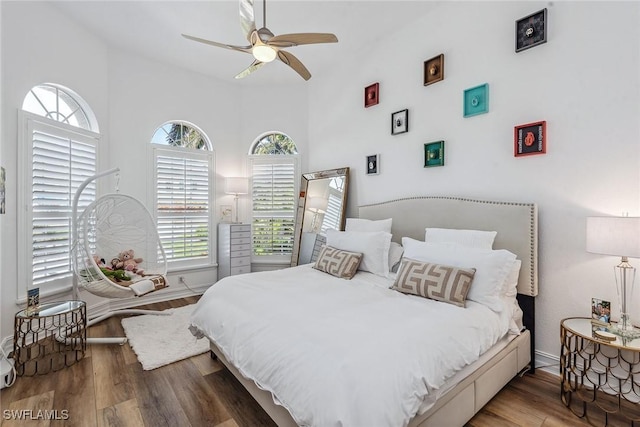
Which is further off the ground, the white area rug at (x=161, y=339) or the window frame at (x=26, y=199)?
the window frame at (x=26, y=199)

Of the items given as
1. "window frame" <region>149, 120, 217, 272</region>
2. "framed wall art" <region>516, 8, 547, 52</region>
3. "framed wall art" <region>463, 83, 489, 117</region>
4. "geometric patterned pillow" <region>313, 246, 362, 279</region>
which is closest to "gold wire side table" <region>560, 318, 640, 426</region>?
"geometric patterned pillow" <region>313, 246, 362, 279</region>

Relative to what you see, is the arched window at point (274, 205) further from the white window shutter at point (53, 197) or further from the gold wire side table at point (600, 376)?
the gold wire side table at point (600, 376)

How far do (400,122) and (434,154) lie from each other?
59 cm

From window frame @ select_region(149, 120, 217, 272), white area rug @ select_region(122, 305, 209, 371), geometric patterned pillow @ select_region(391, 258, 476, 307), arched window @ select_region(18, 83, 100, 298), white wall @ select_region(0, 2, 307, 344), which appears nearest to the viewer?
geometric patterned pillow @ select_region(391, 258, 476, 307)

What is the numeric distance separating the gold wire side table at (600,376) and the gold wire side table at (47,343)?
3.58m

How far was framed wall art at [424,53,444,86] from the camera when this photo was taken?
9.68 ft

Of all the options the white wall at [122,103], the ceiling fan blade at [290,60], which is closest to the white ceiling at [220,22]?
the white wall at [122,103]

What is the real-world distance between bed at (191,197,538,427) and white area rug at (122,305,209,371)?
0.48 m

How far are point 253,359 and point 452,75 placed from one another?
116 inches

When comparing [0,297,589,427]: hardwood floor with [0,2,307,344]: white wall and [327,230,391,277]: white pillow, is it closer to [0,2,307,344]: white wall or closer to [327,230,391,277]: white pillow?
[0,2,307,344]: white wall

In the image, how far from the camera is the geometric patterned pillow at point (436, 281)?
1.99 metres

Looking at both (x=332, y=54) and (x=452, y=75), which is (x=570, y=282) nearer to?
(x=452, y=75)

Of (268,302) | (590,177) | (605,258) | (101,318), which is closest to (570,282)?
(605,258)

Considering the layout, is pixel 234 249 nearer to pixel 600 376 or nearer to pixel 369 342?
pixel 369 342
